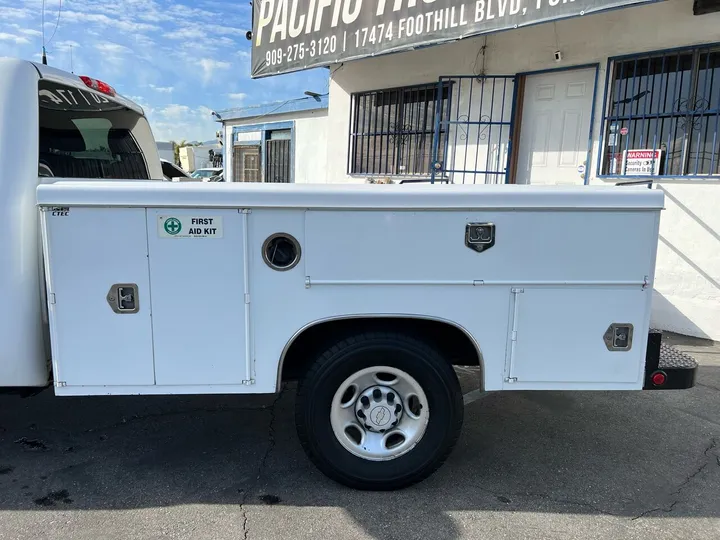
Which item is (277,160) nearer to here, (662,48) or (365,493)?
(662,48)

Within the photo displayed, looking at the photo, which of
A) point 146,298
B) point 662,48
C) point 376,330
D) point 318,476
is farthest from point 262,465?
point 662,48

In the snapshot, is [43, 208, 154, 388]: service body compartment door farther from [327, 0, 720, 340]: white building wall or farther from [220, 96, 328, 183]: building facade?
[220, 96, 328, 183]: building facade

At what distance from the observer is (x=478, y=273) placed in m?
2.78

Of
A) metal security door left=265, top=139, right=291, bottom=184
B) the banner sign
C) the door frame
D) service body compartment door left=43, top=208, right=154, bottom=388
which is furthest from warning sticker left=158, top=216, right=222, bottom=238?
metal security door left=265, top=139, right=291, bottom=184

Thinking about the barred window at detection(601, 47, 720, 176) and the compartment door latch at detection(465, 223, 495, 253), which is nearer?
the compartment door latch at detection(465, 223, 495, 253)

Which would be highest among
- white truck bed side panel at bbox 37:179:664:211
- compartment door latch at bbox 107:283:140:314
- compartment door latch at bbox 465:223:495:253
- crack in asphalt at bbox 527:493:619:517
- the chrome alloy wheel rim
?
white truck bed side panel at bbox 37:179:664:211

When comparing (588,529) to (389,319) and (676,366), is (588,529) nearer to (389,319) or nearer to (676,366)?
(676,366)

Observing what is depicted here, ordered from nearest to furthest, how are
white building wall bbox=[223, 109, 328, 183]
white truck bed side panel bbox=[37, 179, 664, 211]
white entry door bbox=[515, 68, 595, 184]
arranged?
white truck bed side panel bbox=[37, 179, 664, 211] < white entry door bbox=[515, 68, 595, 184] < white building wall bbox=[223, 109, 328, 183]

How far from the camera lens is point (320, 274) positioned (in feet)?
9.09

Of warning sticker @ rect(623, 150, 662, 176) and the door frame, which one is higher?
the door frame

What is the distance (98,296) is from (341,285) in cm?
120

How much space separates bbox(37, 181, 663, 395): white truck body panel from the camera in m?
2.69

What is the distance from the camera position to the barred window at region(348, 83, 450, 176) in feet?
26.8

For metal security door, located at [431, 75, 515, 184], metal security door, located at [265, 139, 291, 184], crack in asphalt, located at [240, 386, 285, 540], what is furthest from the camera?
metal security door, located at [265, 139, 291, 184]
